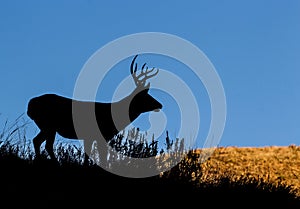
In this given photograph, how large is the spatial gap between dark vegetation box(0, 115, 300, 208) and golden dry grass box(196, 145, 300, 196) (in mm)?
6208

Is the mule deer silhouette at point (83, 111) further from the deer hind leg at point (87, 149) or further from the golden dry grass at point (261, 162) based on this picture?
the golden dry grass at point (261, 162)

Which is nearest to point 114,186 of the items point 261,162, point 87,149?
point 87,149

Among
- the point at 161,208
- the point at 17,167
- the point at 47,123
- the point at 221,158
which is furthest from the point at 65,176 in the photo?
the point at 221,158

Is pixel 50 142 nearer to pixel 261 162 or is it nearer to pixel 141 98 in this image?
pixel 141 98

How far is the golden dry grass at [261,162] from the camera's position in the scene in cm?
1469

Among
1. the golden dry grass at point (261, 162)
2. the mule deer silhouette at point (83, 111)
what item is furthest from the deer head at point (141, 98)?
the golden dry grass at point (261, 162)

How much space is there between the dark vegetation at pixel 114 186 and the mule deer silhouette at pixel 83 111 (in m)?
0.36

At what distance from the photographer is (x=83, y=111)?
8.80 metres

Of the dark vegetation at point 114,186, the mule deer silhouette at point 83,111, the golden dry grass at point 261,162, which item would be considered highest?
the golden dry grass at point 261,162

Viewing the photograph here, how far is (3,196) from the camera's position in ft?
20.9

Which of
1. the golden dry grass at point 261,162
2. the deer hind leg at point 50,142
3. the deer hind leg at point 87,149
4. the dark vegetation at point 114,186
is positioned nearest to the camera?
the dark vegetation at point 114,186

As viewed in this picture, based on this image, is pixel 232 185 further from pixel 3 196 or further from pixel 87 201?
pixel 3 196

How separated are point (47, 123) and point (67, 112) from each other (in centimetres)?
32

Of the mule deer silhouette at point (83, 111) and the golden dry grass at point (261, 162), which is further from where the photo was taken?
the golden dry grass at point (261, 162)
